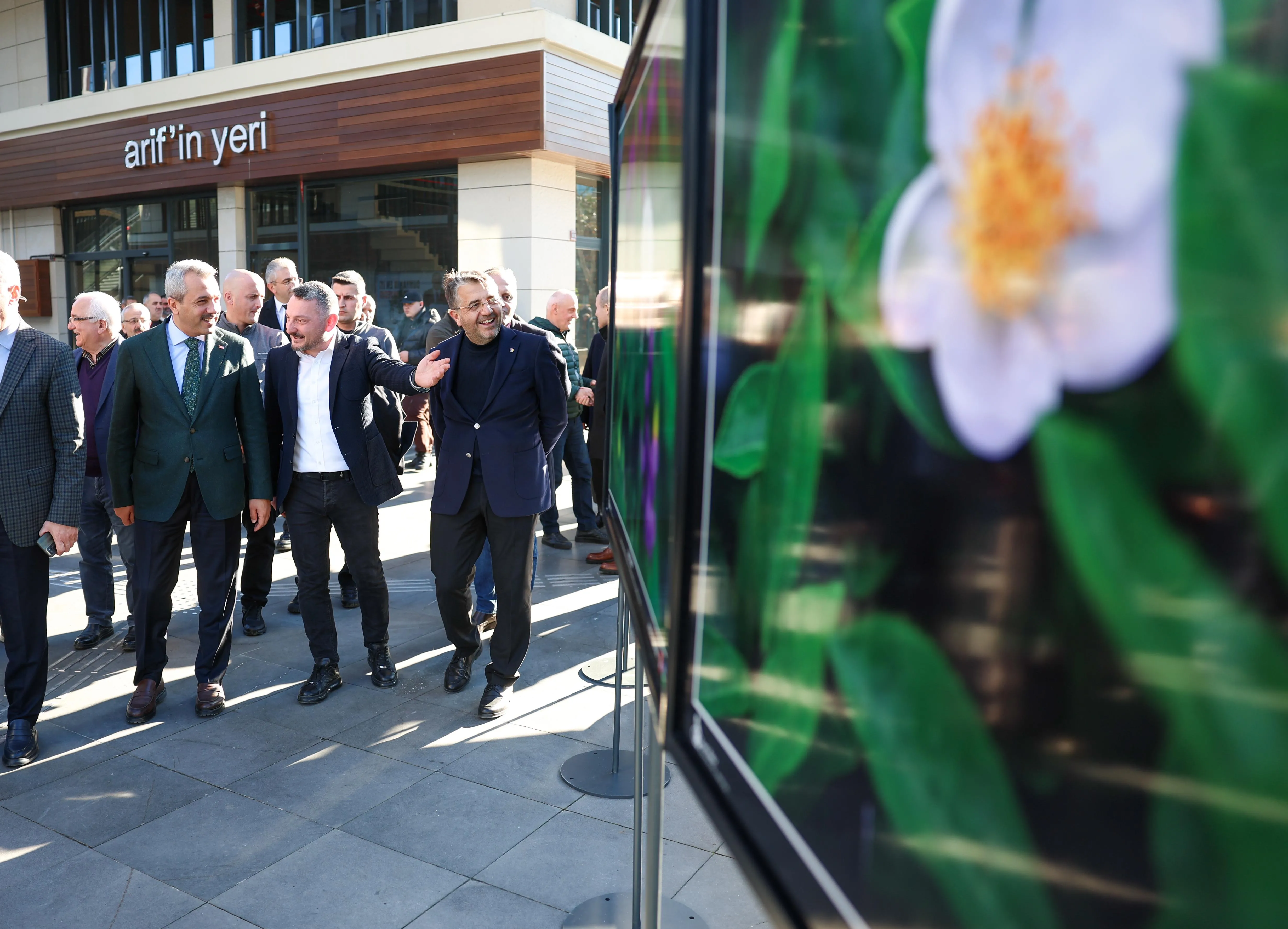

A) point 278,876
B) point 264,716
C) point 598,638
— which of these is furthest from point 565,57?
point 278,876

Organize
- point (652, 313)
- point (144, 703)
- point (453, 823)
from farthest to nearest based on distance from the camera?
1. point (144, 703)
2. point (453, 823)
3. point (652, 313)

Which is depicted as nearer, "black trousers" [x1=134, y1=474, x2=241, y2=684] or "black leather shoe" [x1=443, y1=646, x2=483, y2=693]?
"black trousers" [x1=134, y1=474, x2=241, y2=684]

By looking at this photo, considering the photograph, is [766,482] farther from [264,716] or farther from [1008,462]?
[264,716]

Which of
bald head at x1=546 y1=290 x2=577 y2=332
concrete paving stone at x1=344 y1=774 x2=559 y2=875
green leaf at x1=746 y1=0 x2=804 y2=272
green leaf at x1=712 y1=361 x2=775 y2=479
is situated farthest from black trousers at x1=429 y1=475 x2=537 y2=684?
green leaf at x1=746 y1=0 x2=804 y2=272

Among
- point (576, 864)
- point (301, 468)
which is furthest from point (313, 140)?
point (576, 864)

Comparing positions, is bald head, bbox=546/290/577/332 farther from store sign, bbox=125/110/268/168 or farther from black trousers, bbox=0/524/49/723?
store sign, bbox=125/110/268/168

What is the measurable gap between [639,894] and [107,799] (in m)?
2.44

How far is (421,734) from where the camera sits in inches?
181

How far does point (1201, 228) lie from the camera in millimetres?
421

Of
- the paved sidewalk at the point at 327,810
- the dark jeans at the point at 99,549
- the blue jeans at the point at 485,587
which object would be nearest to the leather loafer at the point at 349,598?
the paved sidewalk at the point at 327,810

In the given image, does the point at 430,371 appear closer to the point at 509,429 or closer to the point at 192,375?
the point at 509,429

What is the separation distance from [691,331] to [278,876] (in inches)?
117

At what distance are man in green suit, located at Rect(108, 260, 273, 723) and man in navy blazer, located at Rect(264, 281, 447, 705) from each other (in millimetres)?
216

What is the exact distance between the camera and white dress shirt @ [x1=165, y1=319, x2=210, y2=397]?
15.5 feet
